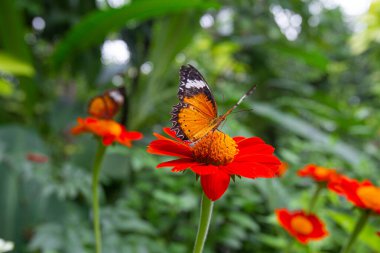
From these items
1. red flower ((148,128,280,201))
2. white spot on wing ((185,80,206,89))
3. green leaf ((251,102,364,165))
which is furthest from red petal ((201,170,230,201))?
green leaf ((251,102,364,165))

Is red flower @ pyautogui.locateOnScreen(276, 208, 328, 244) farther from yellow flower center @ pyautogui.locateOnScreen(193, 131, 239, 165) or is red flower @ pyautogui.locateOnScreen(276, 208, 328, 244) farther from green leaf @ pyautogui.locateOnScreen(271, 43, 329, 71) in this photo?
green leaf @ pyautogui.locateOnScreen(271, 43, 329, 71)

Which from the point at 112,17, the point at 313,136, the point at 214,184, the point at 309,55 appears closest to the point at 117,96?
the point at 214,184

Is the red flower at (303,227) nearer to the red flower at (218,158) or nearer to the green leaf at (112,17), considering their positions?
the red flower at (218,158)

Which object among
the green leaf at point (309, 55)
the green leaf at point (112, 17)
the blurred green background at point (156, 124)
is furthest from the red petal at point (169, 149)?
the green leaf at point (309, 55)

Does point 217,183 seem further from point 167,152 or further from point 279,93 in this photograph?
point 279,93

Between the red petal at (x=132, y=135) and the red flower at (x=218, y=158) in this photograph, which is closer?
the red flower at (x=218, y=158)
